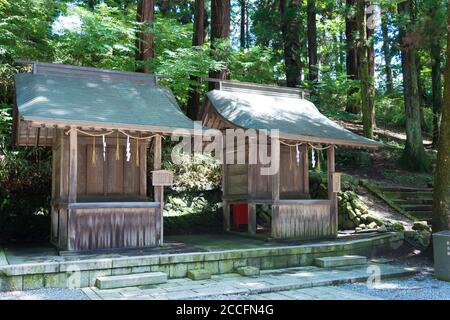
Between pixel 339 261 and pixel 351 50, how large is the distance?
17.5 metres

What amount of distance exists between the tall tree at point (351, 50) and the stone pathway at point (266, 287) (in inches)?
566

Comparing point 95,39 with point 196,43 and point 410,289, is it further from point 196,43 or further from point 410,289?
point 410,289

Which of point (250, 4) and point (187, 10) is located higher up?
point (250, 4)

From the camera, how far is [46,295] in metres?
6.63

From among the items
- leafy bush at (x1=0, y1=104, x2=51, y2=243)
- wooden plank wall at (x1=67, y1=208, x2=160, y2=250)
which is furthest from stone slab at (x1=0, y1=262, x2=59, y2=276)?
leafy bush at (x1=0, y1=104, x2=51, y2=243)

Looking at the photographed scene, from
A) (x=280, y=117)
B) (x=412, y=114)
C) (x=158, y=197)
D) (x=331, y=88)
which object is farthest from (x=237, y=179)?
(x=412, y=114)

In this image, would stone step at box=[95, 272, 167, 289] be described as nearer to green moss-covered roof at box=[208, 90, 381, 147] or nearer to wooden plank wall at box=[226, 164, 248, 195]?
green moss-covered roof at box=[208, 90, 381, 147]

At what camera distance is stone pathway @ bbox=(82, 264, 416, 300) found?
675cm

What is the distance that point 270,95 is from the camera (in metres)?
12.7

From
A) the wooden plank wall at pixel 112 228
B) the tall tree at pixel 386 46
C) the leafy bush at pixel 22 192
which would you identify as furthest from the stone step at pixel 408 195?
the leafy bush at pixel 22 192

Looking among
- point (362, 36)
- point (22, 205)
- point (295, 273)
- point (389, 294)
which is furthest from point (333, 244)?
point (362, 36)
